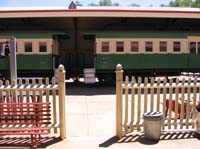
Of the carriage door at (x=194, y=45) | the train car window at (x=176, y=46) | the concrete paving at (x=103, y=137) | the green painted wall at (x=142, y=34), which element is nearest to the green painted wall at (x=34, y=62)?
the green painted wall at (x=142, y=34)

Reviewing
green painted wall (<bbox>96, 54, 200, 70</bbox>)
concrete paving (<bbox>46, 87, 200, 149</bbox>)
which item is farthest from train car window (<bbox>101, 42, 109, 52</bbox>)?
concrete paving (<bbox>46, 87, 200, 149</bbox>)

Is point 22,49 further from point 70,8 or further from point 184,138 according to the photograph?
point 184,138

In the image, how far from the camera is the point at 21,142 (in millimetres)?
7715

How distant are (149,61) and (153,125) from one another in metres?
14.6

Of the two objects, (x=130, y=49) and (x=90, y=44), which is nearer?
(x=130, y=49)

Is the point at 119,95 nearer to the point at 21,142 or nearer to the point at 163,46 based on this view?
the point at 21,142

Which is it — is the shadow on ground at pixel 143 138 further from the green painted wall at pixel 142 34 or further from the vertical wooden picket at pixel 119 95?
the green painted wall at pixel 142 34

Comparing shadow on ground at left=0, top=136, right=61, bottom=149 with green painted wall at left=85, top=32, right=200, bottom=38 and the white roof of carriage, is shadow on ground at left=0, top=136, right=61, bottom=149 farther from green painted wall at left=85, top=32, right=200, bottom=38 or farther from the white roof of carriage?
the white roof of carriage

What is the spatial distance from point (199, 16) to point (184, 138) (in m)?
16.4

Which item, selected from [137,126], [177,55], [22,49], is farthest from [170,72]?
Answer: [137,126]

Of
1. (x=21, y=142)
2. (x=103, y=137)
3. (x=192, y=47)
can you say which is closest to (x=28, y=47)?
(x=192, y=47)

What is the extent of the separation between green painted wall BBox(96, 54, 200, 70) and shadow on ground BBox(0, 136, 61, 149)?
13.9 metres

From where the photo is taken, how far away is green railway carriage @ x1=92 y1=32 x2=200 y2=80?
71.4 ft

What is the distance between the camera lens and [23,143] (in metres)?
7.64
